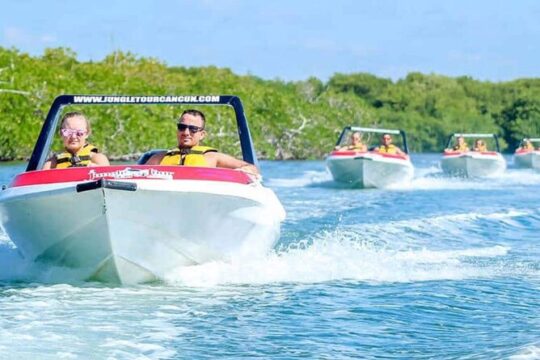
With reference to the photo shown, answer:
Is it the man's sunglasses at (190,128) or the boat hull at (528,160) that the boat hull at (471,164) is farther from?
the man's sunglasses at (190,128)

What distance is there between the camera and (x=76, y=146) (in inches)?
316

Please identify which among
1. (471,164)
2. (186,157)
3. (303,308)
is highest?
(186,157)

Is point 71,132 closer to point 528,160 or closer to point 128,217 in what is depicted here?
point 128,217

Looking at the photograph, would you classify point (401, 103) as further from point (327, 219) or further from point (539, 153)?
point (327, 219)

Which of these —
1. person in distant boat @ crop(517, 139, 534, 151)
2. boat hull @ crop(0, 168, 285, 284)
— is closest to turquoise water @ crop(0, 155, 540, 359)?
boat hull @ crop(0, 168, 285, 284)

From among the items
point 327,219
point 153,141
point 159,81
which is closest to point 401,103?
point 159,81

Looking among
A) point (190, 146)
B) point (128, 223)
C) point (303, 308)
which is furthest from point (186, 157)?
point (303, 308)

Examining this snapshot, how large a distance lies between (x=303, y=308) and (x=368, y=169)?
17.4m

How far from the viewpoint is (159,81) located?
7694 centimetres

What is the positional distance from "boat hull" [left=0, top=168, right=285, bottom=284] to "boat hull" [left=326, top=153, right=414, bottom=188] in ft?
53.7

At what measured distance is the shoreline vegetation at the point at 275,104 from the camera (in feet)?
152

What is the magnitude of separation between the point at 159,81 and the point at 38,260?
69.7 m

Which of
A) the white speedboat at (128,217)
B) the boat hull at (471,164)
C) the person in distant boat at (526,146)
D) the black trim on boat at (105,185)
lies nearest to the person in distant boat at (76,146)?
the white speedboat at (128,217)

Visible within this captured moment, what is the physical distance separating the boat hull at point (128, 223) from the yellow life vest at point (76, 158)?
52 cm
